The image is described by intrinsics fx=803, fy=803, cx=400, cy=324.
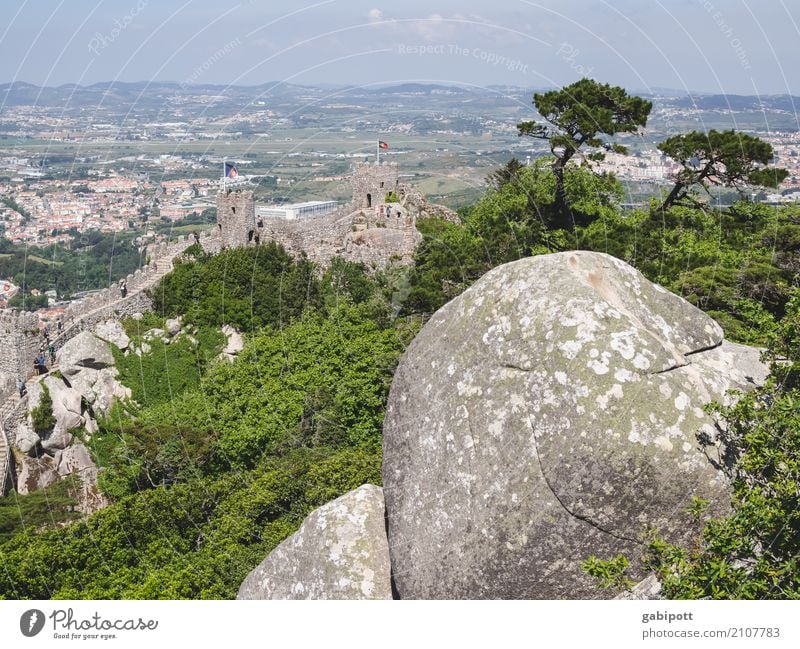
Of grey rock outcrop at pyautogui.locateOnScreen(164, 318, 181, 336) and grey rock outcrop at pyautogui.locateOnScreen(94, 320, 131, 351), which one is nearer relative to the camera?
grey rock outcrop at pyautogui.locateOnScreen(94, 320, 131, 351)

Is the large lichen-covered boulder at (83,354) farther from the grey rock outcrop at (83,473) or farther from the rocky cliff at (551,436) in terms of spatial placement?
the rocky cliff at (551,436)

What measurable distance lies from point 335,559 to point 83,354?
20080mm

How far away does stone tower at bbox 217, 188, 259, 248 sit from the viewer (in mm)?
32781

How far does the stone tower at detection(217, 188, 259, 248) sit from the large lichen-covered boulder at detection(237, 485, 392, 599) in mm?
24642

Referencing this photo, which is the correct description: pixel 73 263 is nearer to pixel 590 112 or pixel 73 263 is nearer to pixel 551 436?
pixel 590 112

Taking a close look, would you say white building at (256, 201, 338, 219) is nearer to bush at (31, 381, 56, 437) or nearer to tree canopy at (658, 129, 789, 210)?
bush at (31, 381, 56, 437)

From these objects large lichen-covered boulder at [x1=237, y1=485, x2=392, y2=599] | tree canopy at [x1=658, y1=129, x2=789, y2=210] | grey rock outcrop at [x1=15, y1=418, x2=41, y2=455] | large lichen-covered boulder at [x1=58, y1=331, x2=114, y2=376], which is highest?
tree canopy at [x1=658, y1=129, x2=789, y2=210]

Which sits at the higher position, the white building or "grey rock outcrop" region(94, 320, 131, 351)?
the white building

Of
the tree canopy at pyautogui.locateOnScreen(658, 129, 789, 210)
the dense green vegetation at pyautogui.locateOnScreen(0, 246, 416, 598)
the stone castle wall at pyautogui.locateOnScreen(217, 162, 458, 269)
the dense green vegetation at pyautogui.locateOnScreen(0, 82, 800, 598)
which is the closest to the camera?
the dense green vegetation at pyautogui.locateOnScreen(0, 82, 800, 598)

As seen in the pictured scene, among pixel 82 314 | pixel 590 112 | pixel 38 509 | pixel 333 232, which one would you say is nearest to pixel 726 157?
pixel 590 112

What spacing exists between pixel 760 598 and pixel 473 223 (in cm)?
2476

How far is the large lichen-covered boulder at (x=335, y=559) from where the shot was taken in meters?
8.87

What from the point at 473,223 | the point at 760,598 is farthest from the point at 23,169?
the point at 760,598

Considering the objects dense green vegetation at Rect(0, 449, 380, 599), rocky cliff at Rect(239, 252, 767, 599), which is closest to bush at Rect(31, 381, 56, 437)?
dense green vegetation at Rect(0, 449, 380, 599)
